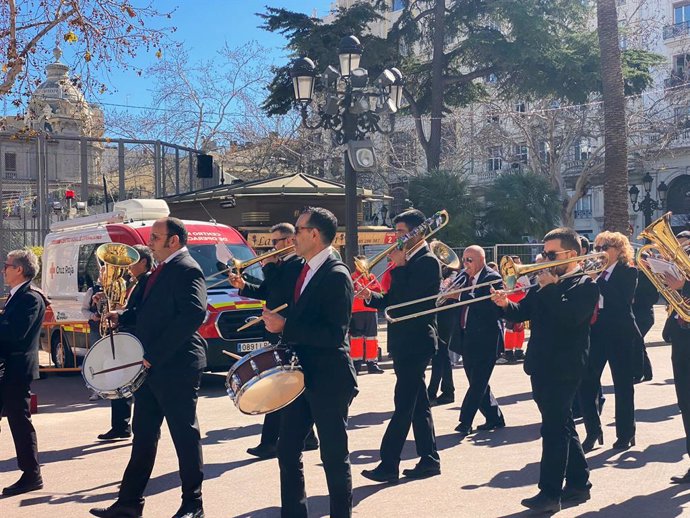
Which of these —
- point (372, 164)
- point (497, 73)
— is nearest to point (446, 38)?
point (497, 73)

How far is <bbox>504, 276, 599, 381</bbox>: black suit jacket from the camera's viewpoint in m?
5.61

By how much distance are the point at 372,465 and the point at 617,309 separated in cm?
264

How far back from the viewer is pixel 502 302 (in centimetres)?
568

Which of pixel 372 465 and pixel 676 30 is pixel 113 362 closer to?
pixel 372 465

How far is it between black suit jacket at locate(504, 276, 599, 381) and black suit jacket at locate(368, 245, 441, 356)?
0.95 metres

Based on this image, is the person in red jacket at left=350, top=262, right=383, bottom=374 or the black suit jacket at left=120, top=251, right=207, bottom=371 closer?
the black suit jacket at left=120, top=251, right=207, bottom=371

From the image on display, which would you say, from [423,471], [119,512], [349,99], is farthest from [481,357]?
[349,99]

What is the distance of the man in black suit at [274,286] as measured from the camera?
22.8ft

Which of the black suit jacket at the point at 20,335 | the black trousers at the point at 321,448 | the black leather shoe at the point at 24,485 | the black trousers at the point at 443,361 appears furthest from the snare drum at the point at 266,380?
the black trousers at the point at 443,361

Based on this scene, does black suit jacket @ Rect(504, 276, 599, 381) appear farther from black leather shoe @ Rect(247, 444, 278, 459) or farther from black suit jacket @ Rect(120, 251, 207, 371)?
black leather shoe @ Rect(247, 444, 278, 459)

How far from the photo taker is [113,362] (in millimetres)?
5875

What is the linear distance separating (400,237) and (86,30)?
24.2 feet

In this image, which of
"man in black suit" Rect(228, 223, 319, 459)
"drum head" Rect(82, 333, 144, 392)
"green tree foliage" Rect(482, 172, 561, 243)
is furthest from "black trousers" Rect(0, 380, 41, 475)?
"green tree foliage" Rect(482, 172, 561, 243)

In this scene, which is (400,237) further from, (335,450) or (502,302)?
(335,450)
